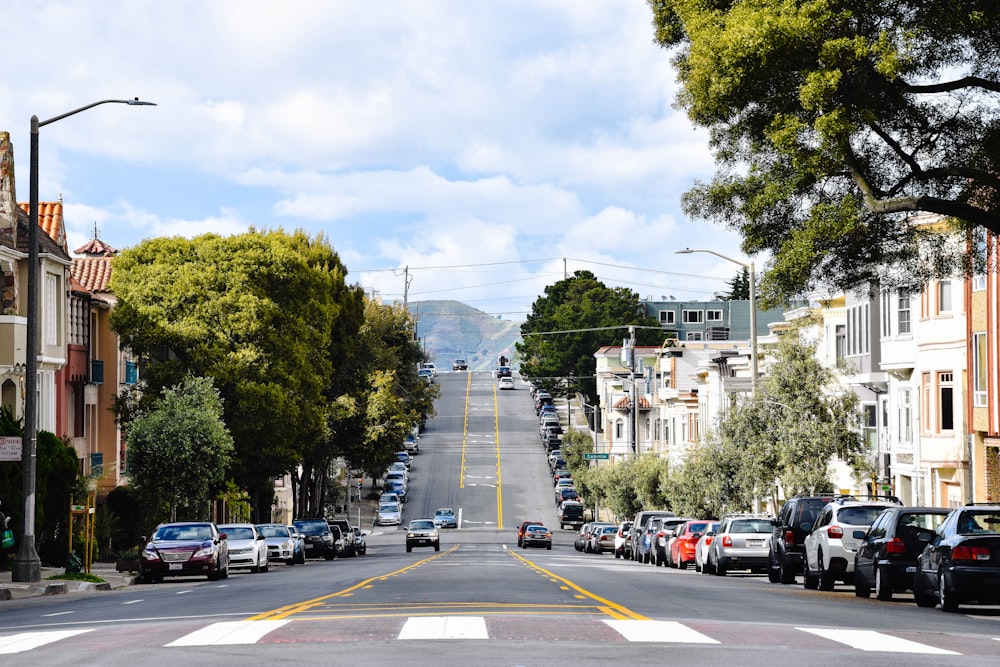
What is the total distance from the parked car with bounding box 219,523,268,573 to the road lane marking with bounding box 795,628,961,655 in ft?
92.1

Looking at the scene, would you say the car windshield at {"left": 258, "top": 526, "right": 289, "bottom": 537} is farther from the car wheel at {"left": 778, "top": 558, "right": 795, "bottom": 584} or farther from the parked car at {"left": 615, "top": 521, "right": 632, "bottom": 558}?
the car wheel at {"left": 778, "top": 558, "right": 795, "bottom": 584}

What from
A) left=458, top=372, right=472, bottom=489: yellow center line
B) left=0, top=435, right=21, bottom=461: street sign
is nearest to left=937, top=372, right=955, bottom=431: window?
left=0, top=435, right=21, bottom=461: street sign

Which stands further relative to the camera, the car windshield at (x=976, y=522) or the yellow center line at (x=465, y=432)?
the yellow center line at (x=465, y=432)

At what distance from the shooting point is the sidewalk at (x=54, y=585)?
29.2 metres

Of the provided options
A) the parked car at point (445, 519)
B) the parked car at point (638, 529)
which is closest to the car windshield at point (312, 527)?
the parked car at point (638, 529)

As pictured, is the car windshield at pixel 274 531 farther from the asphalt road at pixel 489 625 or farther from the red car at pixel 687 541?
the asphalt road at pixel 489 625

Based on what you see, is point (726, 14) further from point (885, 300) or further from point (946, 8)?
point (885, 300)

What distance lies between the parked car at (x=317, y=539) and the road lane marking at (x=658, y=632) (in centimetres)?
4113

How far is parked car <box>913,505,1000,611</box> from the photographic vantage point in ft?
68.2

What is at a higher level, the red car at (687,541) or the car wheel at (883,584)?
the car wheel at (883,584)

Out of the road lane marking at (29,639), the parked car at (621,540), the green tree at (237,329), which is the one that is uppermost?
the green tree at (237,329)

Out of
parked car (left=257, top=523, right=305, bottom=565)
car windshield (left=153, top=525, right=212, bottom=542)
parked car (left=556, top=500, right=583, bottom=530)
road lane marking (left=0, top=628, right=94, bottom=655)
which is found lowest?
parked car (left=556, top=500, right=583, bottom=530)

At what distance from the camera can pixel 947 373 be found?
159 ft

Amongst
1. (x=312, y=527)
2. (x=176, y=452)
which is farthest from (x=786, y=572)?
(x=312, y=527)
